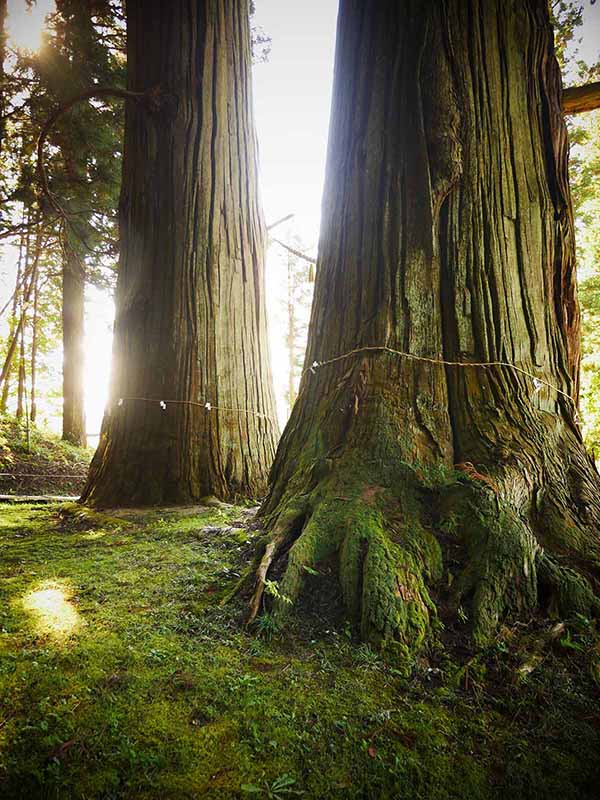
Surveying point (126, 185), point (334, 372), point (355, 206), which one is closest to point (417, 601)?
point (334, 372)

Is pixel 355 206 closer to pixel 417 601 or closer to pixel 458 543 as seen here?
pixel 458 543

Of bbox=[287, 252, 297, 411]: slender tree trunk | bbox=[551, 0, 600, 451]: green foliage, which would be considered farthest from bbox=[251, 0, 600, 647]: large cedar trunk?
bbox=[287, 252, 297, 411]: slender tree trunk

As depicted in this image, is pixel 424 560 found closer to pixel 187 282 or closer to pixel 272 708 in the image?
pixel 272 708

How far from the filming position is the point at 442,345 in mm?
2109

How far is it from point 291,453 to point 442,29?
245 centimetres

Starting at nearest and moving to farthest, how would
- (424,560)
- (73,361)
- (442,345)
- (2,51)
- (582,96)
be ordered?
(424,560)
(442,345)
(582,96)
(2,51)
(73,361)

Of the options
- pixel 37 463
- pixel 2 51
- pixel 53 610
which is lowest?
pixel 37 463

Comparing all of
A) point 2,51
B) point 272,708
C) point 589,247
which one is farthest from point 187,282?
point 589,247

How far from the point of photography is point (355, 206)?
2416 mm

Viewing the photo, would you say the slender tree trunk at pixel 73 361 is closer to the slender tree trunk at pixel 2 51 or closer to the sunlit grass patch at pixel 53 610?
the slender tree trunk at pixel 2 51

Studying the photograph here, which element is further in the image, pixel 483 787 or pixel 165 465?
pixel 165 465

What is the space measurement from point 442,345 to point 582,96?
211 centimetres

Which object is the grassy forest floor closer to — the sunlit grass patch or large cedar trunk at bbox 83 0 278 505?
large cedar trunk at bbox 83 0 278 505

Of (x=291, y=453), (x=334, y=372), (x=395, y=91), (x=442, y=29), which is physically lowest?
(x=291, y=453)
